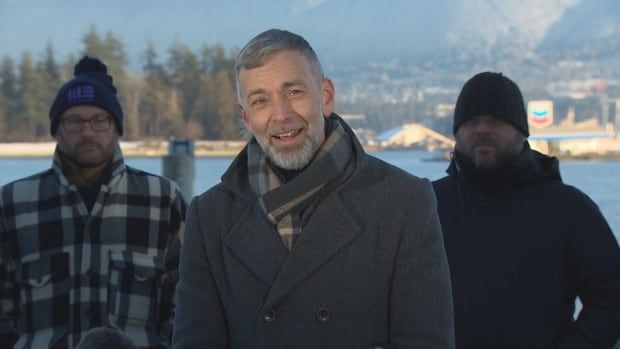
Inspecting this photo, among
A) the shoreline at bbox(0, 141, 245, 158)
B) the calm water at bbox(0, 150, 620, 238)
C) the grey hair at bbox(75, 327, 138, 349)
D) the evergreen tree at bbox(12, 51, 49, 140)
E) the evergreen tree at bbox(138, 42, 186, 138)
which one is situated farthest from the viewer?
the evergreen tree at bbox(138, 42, 186, 138)

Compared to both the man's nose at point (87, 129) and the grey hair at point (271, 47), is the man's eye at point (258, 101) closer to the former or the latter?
the grey hair at point (271, 47)

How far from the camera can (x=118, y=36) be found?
14.1 m

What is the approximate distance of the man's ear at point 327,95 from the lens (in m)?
1.50

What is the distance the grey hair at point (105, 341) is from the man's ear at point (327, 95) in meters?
0.58

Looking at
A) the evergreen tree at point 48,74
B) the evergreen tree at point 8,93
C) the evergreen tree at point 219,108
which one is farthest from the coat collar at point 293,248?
the evergreen tree at point 48,74

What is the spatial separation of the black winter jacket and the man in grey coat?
926 millimetres

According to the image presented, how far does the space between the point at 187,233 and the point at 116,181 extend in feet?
3.33

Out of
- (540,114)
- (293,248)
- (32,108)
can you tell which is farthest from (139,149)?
(293,248)

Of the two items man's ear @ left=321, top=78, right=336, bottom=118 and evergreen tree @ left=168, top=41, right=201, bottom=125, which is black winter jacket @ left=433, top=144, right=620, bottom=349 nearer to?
man's ear @ left=321, top=78, right=336, bottom=118

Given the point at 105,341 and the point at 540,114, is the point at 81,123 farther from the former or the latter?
the point at 540,114

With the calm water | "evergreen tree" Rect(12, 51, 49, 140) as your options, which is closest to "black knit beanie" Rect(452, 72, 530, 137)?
the calm water

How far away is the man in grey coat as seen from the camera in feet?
4.49

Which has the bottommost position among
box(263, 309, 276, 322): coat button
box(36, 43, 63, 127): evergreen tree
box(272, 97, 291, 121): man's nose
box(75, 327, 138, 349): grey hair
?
box(75, 327, 138, 349): grey hair

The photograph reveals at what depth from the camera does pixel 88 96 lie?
2.48m
